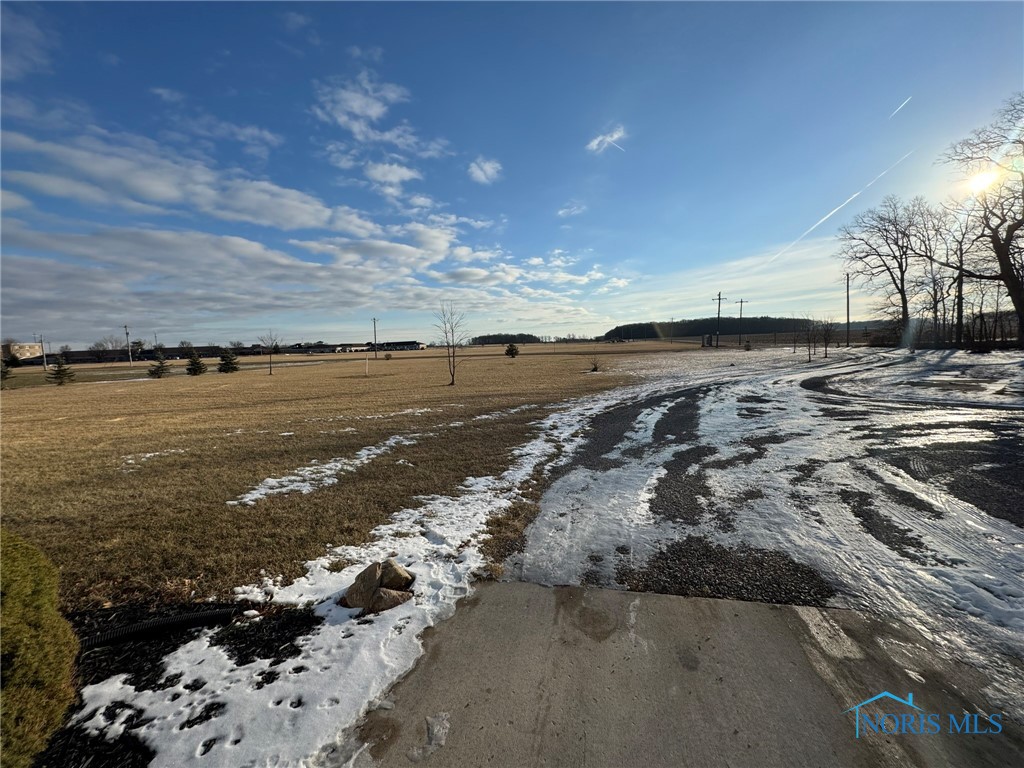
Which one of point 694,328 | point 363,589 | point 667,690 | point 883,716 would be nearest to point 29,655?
point 363,589

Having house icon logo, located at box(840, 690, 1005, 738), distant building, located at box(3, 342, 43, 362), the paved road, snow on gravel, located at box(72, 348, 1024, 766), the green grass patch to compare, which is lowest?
house icon logo, located at box(840, 690, 1005, 738)

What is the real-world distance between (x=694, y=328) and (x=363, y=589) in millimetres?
148757

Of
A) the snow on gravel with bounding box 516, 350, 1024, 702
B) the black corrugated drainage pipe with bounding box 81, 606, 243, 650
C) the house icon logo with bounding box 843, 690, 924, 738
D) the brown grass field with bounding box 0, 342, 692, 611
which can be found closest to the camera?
the house icon logo with bounding box 843, 690, 924, 738

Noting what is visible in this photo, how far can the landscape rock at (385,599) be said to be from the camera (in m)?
3.56

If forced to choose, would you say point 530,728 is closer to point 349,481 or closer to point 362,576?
point 362,576

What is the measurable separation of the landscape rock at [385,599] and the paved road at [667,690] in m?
0.55

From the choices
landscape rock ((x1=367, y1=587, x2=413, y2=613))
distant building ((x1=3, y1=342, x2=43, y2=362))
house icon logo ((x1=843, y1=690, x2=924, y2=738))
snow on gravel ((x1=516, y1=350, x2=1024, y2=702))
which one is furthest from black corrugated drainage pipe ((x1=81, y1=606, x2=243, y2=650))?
distant building ((x1=3, y1=342, x2=43, y2=362))

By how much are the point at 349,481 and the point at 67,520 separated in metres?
3.74

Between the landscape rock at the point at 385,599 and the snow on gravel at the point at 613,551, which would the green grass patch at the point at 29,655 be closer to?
the snow on gravel at the point at 613,551

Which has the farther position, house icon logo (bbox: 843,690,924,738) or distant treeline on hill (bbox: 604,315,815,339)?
distant treeline on hill (bbox: 604,315,815,339)

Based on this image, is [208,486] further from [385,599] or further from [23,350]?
[23,350]

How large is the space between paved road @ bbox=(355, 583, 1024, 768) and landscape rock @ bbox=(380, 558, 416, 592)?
705mm

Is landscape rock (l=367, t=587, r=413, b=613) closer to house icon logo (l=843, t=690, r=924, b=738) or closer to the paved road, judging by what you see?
the paved road

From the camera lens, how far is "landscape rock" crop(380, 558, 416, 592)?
12.5 ft
